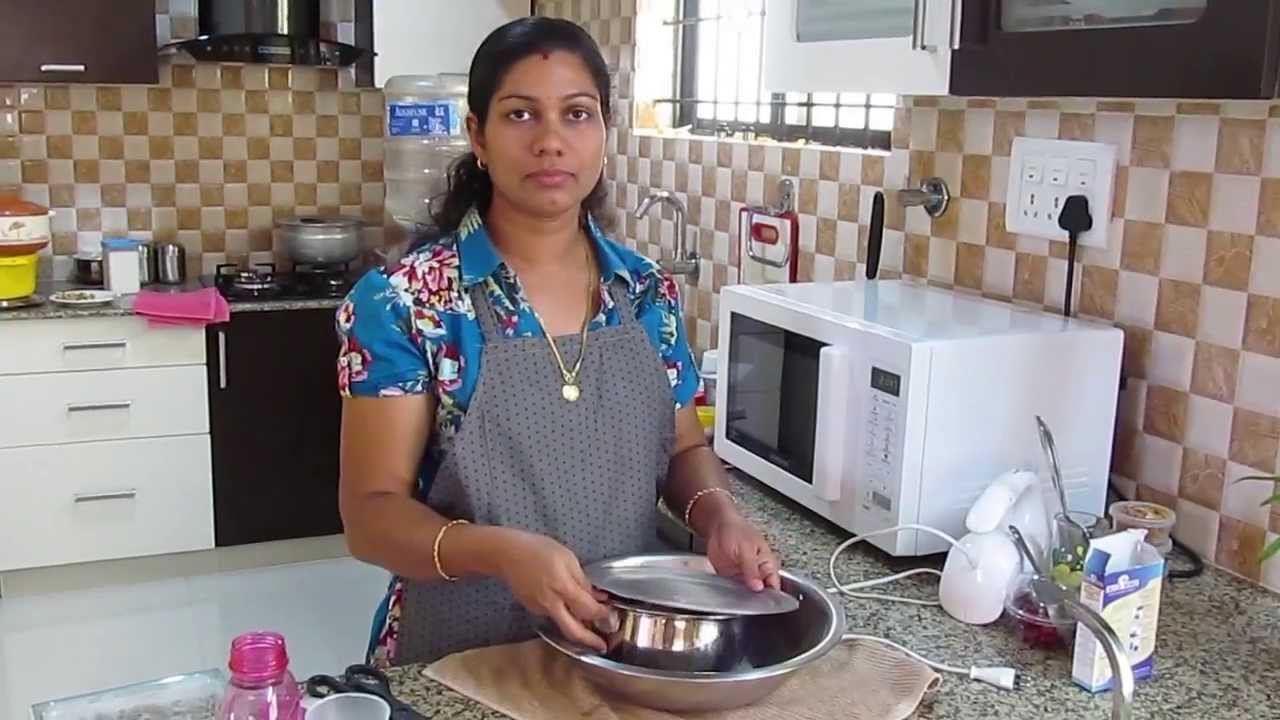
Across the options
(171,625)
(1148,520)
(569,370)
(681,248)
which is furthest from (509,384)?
(171,625)

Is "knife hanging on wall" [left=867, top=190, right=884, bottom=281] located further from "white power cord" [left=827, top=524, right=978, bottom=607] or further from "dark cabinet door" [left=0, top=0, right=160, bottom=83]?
"dark cabinet door" [left=0, top=0, right=160, bottom=83]

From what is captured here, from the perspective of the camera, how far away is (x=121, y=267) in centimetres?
356

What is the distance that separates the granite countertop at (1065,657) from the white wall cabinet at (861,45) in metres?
0.62

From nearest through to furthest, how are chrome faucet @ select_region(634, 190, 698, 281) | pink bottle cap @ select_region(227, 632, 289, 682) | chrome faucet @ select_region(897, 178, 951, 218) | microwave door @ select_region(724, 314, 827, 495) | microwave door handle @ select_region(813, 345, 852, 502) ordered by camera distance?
pink bottle cap @ select_region(227, 632, 289, 682), microwave door handle @ select_region(813, 345, 852, 502), microwave door @ select_region(724, 314, 827, 495), chrome faucet @ select_region(897, 178, 951, 218), chrome faucet @ select_region(634, 190, 698, 281)

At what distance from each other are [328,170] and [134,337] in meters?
0.91

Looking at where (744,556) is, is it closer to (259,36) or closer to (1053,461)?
(1053,461)

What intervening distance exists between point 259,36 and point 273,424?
3.59ft

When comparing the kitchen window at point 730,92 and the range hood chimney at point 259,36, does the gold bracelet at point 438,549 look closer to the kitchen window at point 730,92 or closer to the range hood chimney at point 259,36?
the kitchen window at point 730,92

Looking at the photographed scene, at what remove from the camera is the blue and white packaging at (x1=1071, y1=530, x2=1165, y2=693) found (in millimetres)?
1226

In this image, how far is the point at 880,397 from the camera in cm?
155

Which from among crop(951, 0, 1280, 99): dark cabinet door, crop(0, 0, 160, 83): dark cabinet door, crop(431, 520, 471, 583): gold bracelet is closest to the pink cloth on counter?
crop(0, 0, 160, 83): dark cabinet door

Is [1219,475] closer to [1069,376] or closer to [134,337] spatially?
[1069,376]

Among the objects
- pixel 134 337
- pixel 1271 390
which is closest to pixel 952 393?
pixel 1271 390

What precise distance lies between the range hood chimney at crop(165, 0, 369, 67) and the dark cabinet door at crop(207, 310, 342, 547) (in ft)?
2.40
